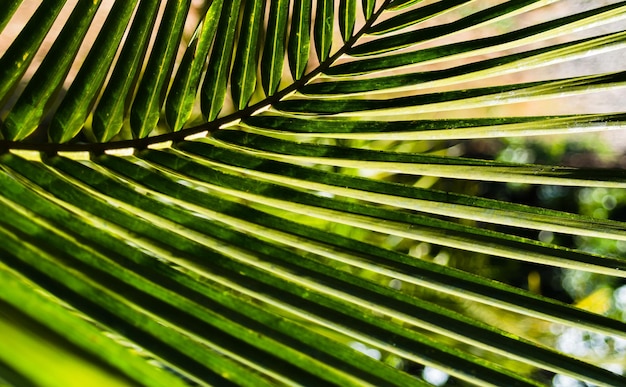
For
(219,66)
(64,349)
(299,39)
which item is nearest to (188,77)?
(219,66)

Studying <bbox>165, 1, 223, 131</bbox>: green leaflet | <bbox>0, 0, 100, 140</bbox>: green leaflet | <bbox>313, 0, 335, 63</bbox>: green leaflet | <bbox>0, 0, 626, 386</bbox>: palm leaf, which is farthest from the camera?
<bbox>313, 0, 335, 63</bbox>: green leaflet

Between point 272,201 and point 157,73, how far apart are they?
0.23m

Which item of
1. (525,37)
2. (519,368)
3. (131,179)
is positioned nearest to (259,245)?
(131,179)

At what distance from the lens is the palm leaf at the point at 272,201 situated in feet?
1.46

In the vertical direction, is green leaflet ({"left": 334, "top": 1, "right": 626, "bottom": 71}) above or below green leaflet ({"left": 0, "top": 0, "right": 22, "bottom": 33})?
above

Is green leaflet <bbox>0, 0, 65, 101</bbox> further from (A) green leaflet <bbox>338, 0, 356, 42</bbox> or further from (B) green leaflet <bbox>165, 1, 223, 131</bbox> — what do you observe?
(A) green leaflet <bbox>338, 0, 356, 42</bbox>

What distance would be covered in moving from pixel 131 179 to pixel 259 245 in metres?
0.17

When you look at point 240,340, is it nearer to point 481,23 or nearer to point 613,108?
point 481,23

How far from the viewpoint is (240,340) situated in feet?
1.49

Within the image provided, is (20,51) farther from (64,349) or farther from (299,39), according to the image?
(64,349)

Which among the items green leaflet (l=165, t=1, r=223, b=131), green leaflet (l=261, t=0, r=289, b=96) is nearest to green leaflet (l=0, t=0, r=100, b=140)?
green leaflet (l=165, t=1, r=223, b=131)

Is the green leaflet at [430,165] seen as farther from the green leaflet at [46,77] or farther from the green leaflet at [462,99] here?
the green leaflet at [46,77]

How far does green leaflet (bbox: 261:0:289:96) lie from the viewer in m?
0.81

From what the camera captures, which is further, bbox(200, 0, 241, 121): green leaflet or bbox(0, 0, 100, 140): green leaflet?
bbox(200, 0, 241, 121): green leaflet
